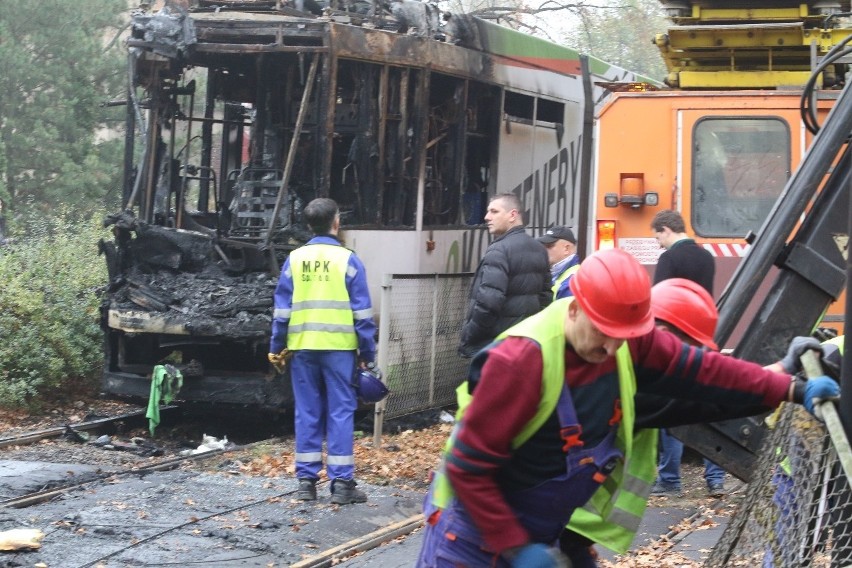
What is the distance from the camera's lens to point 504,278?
8.86m

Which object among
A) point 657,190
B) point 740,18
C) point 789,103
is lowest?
point 657,190

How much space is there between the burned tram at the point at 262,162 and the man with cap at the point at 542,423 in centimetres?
669

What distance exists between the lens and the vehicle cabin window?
892cm

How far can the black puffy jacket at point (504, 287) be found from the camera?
8.84 m

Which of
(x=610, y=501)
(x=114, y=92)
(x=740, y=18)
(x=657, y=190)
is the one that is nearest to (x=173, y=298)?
(x=657, y=190)

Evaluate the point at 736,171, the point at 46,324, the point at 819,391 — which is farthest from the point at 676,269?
the point at 46,324

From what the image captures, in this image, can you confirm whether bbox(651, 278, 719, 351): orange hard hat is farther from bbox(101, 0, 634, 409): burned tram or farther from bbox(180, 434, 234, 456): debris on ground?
bbox(101, 0, 634, 409): burned tram

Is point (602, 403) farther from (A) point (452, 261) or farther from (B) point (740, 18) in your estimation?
(A) point (452, 261)

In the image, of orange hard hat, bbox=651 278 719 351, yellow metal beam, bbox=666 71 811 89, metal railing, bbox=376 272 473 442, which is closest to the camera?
orange hard hat, bbox=651 278 719 351

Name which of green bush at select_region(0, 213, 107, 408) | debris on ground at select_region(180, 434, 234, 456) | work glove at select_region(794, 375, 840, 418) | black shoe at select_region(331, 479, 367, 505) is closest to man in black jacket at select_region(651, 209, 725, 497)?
black shoe at select_region(331, 479, 367, 505)

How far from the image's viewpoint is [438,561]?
3.48 meters

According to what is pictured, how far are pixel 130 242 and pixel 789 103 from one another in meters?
5.33

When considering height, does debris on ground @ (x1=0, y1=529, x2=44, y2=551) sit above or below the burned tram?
below

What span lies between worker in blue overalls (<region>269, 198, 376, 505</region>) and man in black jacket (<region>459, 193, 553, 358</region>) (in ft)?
3.91
